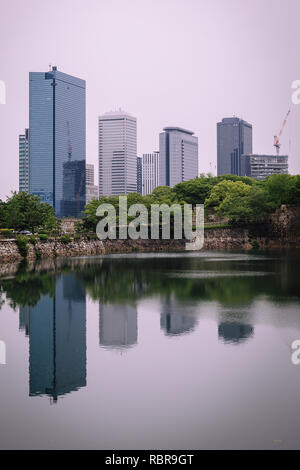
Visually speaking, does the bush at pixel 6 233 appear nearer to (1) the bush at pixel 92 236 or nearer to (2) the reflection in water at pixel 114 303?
(1) the bush at pixel 92 236

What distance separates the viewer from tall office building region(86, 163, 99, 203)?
178375 mm

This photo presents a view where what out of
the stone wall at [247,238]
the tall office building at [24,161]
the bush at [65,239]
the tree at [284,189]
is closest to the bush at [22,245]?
the bush at [65,239]

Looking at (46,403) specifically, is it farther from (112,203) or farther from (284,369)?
(112,203)

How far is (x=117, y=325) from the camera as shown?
46.1ft

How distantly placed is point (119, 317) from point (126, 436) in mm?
8280

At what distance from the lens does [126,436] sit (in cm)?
689

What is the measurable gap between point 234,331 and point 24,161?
166 metres

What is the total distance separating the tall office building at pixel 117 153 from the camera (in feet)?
603

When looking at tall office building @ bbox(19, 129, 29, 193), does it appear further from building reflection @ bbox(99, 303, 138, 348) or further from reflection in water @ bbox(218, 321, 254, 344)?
reflection in water @ bbox(218, 321, 254, 344)

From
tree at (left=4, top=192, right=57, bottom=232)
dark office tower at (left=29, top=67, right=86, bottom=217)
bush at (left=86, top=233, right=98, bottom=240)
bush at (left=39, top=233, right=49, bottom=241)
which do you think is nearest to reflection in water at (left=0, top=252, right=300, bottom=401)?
bush at (left=39, top=233, right=49, bottom=241)

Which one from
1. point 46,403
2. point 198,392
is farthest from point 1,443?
point 198,392

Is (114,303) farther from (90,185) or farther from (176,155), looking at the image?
(176,155)

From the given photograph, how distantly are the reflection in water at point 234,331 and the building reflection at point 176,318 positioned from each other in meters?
0.82
